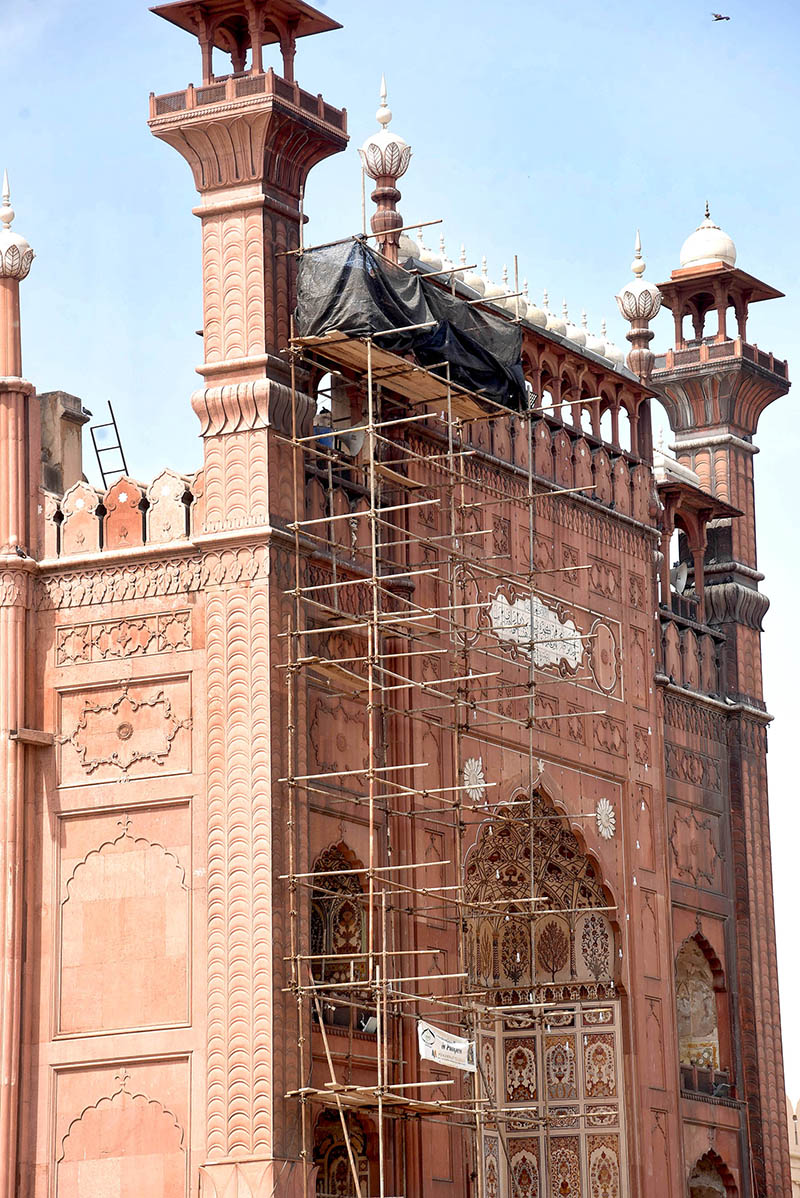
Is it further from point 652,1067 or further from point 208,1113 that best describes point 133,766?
point 652,1067

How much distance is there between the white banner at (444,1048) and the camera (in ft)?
59.2

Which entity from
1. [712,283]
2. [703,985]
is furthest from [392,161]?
[703,985]

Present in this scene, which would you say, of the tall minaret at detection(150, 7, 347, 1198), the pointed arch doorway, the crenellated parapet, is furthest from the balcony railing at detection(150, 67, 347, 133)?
the pointed arch doorway

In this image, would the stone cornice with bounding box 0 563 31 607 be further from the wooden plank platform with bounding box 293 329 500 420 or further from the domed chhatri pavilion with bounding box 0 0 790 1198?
the wooden plank platform with bounding box 293 329 500 420

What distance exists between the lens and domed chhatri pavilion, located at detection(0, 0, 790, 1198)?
17578 millimetres

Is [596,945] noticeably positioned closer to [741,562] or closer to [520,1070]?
[520,1070]

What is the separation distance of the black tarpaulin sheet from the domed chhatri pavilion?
36mm

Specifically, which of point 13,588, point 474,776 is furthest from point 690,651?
point 13,588

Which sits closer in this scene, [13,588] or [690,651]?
[13,588]

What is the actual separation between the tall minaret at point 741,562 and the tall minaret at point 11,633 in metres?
8.51

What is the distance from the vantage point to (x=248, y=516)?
1808 cm

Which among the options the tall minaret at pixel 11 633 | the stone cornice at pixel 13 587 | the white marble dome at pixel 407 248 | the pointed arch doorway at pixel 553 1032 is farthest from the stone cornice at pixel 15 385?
the pointed arch doorway at pixel 553 1032

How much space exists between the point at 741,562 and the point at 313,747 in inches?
333

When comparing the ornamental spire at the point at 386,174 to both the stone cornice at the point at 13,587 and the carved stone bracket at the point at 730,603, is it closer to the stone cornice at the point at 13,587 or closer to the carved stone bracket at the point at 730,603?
the stone cornice at the point at 13,587
